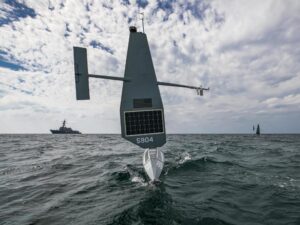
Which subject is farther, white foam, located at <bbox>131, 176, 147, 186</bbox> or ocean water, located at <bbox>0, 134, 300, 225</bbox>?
white foam, located at <bbox>131, 176, 147, 186</bbox>

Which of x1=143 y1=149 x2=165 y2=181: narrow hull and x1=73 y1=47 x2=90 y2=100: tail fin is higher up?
x1=73 y1=47 x2=90 y2=100: tail fin

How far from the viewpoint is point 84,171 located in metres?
20.9

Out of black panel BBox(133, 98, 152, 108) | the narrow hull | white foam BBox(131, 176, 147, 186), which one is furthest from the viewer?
white foam BBox(131, 176, 147, 186)

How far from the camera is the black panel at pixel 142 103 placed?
49.0 ft

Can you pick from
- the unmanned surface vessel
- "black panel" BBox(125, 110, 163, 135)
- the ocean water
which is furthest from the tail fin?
the ocean water

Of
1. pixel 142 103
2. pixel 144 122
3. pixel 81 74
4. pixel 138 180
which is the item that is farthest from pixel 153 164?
pixel 81 74

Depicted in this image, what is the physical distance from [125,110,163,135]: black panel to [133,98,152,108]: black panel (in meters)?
0.41

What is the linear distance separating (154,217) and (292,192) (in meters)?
8.38

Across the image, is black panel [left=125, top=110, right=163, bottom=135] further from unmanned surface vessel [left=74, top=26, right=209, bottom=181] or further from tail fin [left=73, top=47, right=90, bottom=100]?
tail fin [left=73, top=47, right=90, bottom=100]

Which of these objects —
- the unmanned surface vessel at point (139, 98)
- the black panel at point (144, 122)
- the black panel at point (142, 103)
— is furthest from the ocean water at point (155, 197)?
the black panel at point (142, 103)

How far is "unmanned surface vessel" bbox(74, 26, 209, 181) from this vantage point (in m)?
14.7

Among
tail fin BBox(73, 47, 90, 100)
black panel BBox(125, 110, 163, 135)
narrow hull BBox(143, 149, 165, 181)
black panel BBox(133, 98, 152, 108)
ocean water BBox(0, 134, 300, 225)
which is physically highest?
tail fin BBox(73, 47, 90, 100)

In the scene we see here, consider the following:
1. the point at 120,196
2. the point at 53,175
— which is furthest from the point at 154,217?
the point at 53,175

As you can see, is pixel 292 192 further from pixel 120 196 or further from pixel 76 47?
pixel 76 47
